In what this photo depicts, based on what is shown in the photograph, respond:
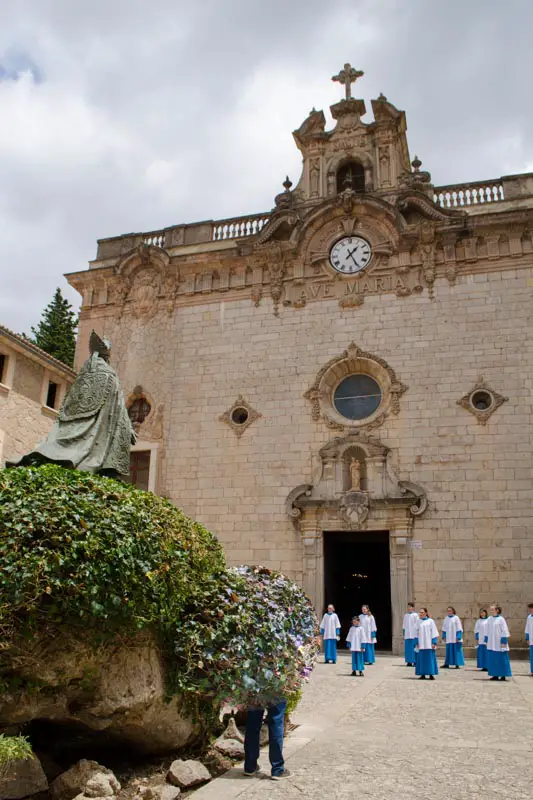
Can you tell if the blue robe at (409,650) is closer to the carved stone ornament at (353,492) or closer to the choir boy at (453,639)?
the choir boy at (453,639)

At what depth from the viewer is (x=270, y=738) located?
19.2 ft

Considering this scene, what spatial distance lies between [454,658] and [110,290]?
47.7 ft

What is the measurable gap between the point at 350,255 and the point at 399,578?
29.4ft

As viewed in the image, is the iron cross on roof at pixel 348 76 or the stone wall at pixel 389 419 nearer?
the stone wall at pixel 389 419

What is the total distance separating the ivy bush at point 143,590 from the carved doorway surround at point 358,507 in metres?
10.1

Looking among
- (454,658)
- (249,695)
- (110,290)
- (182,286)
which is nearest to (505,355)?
(454,658)

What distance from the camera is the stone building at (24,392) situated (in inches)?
758

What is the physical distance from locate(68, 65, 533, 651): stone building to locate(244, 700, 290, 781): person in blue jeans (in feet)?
36.5

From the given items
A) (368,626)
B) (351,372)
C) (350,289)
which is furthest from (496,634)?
(350,289)

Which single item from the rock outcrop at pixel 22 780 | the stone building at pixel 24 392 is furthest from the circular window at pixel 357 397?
the rock outcrop at pixel 22 780

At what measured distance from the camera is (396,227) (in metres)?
18.9

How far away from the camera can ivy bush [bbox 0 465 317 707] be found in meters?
5.08

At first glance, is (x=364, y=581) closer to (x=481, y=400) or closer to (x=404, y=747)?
(x=481, y=400)

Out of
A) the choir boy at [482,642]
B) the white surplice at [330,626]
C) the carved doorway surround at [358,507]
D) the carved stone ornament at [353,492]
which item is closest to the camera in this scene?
the choir boy at [482,642]
